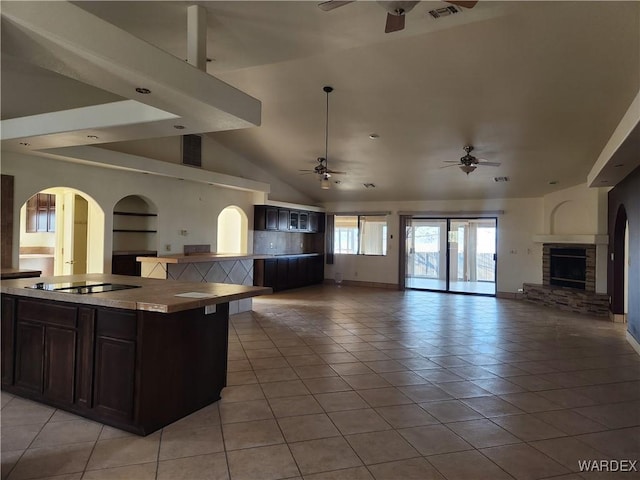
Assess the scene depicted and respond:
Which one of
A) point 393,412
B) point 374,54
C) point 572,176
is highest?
point 374,54

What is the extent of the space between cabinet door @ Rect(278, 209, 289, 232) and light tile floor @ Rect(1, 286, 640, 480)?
4372 mm

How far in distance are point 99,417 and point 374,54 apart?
432 cm

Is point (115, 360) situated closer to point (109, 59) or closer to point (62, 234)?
point (109, 59)

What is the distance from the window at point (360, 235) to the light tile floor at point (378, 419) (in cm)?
546

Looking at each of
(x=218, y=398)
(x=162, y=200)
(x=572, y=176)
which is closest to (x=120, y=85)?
(x=218, y=398)

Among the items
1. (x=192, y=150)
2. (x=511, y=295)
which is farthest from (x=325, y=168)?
(x=511, y=295)

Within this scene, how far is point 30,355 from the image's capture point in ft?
10.4

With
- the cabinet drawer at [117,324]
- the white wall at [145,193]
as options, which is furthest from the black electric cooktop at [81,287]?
the white wall at [145,193]

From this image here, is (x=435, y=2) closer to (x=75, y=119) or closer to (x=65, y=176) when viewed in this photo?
(x=75, y=119)

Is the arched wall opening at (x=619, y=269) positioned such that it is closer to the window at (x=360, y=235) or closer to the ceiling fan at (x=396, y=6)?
the window at (x=360, y=235)

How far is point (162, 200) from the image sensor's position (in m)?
7.19

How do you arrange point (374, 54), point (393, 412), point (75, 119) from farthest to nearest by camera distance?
1. point (374, 54)
2. point (75, 119)
3. point (393, 412)

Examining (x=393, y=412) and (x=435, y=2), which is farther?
(x=393, y=412)

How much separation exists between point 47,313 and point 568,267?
8.80 meters
